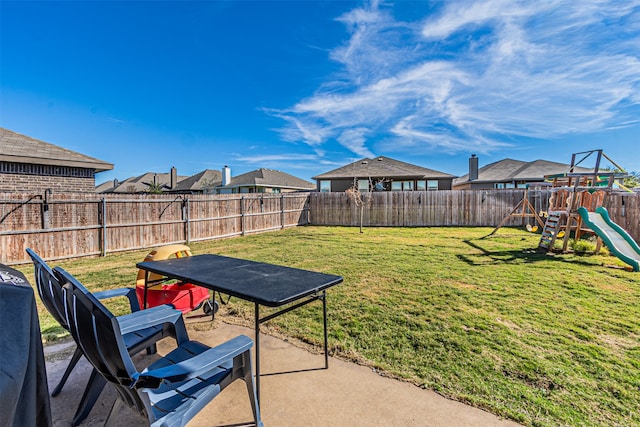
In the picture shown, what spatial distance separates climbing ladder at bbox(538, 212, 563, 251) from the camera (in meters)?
8.20

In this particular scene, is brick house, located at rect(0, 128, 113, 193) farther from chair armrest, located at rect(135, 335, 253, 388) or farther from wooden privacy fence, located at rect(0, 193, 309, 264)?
chair armrest, located at rect(135, 335, 253, 388)

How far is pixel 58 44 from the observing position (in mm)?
11453

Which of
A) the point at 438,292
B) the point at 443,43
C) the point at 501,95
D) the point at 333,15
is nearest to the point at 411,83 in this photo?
the point at 443,43

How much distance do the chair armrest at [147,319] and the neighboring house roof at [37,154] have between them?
10.3 m

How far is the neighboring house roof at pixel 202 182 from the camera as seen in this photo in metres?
33.8

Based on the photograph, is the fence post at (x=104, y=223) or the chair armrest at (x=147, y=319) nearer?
the chair armrest at (x=147, y=319)

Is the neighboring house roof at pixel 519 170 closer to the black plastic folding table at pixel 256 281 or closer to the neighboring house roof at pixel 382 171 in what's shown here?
the neighboring house roof at pixel 382 171

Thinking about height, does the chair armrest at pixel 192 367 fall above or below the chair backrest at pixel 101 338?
below

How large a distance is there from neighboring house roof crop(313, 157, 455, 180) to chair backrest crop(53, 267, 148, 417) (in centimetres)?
2124

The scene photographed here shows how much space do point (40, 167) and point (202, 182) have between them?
85.1 ft

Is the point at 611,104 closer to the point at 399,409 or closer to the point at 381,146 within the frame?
the point at 381,146

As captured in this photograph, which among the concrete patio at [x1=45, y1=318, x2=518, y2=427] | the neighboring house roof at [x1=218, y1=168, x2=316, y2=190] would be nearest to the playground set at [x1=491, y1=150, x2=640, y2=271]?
the concrete patio at [x1=45, y1=318, x2=518, y2=427]

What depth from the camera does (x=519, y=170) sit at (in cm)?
2478

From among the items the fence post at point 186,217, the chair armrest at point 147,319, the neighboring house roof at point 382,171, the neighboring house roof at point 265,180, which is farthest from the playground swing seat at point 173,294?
the neighboring house roof at point 265,180
